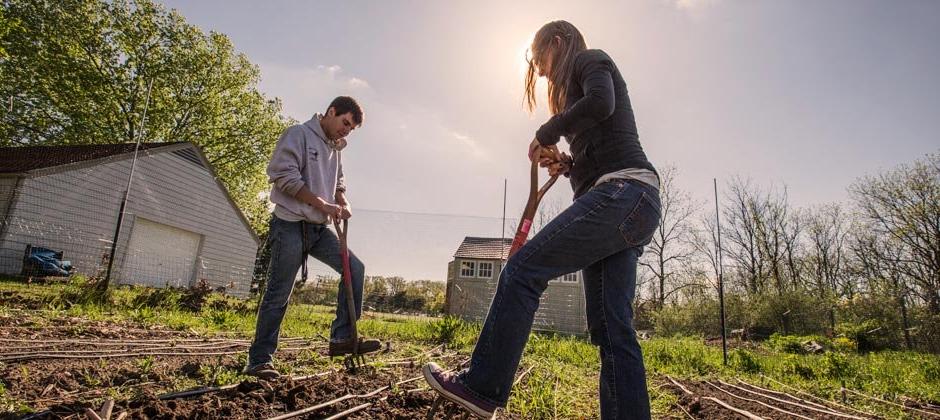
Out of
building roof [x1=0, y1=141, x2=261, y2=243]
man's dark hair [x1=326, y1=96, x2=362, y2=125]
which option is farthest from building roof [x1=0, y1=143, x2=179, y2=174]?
man's dark hair [x1=326, y1=96, x2=362, y2=125]

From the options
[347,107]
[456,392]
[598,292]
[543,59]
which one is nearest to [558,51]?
[543,59]

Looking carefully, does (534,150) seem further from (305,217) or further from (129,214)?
(129,214)

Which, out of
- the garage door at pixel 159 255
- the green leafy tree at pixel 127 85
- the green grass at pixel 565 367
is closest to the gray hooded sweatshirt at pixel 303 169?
the green grass at pixel 565 367

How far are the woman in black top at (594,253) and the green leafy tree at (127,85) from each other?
832 inches

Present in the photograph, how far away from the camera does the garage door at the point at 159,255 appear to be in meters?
14.0

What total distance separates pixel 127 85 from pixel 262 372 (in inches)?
926

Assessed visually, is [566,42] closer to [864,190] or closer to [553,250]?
[553,250]

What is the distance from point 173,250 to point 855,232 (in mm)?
31698

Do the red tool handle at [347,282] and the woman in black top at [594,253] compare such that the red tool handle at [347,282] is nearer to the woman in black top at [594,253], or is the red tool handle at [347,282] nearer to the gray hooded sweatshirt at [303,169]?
the gray hooded sweatshirt at [303,169]

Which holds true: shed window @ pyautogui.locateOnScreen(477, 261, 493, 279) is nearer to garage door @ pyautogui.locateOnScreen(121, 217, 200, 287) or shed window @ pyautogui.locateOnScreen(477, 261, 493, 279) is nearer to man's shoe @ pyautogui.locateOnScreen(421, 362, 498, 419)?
garage door @ pyautogui.locateOnScreen(121, 217, 200, 287)

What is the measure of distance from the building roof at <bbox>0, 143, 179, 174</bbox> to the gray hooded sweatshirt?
14000mm

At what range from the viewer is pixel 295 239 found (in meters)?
3.09

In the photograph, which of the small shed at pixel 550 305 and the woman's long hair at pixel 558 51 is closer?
the woman's long hair at pixel 558 51

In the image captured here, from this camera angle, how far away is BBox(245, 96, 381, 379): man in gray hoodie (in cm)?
294
